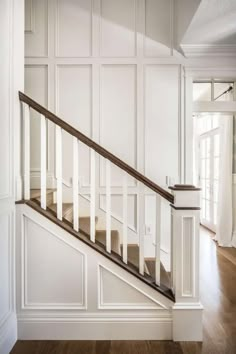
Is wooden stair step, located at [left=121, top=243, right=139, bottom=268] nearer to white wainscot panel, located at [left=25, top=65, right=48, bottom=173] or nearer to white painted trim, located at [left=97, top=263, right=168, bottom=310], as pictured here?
white painted trim, located at [left=97, top=263, right=168, bottom=310]

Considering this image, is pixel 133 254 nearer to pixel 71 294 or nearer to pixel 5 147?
pixel 71 294

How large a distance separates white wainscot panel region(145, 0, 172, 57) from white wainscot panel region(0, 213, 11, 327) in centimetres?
260

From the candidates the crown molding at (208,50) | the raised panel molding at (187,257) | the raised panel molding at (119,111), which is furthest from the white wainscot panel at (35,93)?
the raised panel molding at (187,257)

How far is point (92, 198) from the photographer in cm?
203

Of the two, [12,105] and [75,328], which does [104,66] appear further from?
[75,328]

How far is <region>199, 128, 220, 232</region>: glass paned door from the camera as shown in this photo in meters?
5.67

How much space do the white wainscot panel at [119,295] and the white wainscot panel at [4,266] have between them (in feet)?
2.11

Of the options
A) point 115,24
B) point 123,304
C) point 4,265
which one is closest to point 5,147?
point 4,265

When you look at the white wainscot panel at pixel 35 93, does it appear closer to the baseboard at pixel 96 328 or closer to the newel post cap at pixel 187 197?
the baseboard at pixel 96 328

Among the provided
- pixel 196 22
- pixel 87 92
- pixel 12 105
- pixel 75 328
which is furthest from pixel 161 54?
pixel 75 328

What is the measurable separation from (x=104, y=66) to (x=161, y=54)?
711mm

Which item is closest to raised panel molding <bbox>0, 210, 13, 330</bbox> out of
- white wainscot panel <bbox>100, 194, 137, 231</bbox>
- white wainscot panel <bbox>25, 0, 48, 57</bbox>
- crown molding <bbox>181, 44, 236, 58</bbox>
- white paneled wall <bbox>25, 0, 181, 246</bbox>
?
white paneled wall <bbox>25, 0, 181, 246</bbox>

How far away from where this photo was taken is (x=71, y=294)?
2.00 meters

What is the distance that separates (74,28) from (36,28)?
0.46 metres
